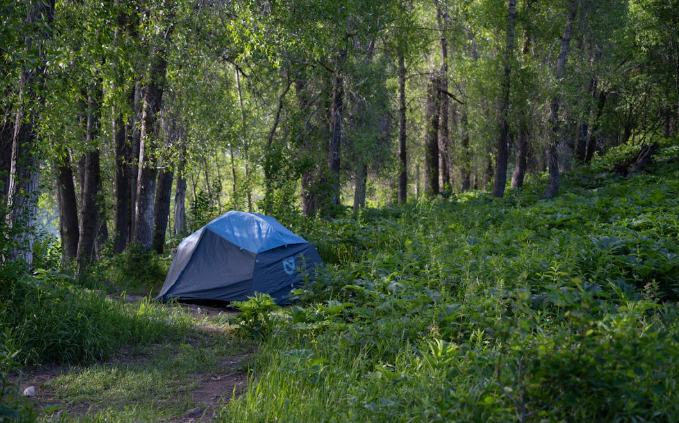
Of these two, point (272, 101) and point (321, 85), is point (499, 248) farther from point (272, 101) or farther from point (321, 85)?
point (272, 101)

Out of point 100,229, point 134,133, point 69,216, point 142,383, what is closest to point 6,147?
point 134,133

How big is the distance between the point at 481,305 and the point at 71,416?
3.89 m

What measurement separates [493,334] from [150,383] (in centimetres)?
332

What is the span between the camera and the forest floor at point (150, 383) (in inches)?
172

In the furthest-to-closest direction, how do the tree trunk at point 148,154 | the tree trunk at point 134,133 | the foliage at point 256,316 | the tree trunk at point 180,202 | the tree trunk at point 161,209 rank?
the tree trunk at point 180,202 < the tree trunk at point 161,209 < the tree trunk at point 134,133 < the tree trunk at point 148,154 < the foliage at point 256,316

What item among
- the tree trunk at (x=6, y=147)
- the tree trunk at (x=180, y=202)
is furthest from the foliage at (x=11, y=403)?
the tree trunk at (x=180, y=202)

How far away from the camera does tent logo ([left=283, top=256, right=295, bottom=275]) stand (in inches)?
371

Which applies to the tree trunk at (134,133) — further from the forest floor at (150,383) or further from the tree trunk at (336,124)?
the forest floor at (150,383)

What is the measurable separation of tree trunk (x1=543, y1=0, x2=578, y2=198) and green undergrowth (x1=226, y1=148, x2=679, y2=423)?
230 inches

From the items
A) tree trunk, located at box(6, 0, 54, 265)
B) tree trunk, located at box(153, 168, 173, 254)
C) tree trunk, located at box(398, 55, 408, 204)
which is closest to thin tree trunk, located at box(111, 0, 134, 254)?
tree trunk, located at box(153, 168, 173, 254)

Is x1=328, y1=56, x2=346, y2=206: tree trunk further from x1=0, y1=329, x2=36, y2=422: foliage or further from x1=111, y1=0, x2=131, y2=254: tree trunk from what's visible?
x1=0, y1=329, x2=36, y2=422: foliage

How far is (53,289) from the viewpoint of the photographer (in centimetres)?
610

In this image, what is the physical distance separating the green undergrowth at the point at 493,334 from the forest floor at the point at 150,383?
39 centimetres

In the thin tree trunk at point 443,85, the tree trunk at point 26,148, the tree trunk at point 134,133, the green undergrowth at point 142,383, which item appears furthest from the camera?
the thin tree trunk at point 443,85
